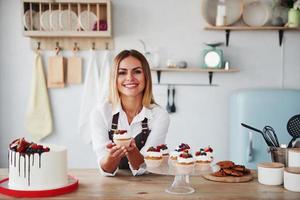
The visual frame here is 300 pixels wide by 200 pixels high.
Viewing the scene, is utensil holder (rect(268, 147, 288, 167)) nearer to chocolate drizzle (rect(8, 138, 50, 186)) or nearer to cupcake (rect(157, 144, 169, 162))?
cupcake (rect(157, 144, 169, 162))

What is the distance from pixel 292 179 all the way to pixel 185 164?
464 millimetres

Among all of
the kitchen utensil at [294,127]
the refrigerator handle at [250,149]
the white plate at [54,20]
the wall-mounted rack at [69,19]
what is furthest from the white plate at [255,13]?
the kitchen utensil at [294,127]

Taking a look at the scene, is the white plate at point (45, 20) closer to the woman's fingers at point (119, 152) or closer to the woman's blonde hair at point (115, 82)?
the woman's blonde hair at point (115, 82)

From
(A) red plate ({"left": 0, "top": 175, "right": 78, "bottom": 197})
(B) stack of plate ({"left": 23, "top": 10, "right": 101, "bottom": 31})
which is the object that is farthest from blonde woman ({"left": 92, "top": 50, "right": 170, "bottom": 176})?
(B) stack of plate ({"left": 23, "top": 10, "right": 101, "bottom": 31})

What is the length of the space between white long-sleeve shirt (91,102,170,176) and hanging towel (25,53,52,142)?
1657 millimetres

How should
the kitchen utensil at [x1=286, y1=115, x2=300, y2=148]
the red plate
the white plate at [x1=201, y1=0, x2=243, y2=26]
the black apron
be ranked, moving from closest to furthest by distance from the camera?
the red plate
the kitchen utensil at [x1=286, y1=115, x2=300, y2=148]
the black apron
the white plate at [x1=201, y1=0, x2=243, y2=26]

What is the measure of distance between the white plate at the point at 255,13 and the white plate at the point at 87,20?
135 cm

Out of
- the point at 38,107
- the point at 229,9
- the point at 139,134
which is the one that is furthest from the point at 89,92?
the point at 139,134

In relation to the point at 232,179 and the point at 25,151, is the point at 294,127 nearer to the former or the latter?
the point at 232,179

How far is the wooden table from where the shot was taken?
6.00 ft

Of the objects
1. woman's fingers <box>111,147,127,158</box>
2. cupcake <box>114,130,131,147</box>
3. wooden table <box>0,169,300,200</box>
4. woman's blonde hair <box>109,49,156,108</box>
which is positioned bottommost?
wooden table <box>0,169,300,200</box>

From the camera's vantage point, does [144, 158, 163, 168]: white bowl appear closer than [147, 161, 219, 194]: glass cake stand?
No

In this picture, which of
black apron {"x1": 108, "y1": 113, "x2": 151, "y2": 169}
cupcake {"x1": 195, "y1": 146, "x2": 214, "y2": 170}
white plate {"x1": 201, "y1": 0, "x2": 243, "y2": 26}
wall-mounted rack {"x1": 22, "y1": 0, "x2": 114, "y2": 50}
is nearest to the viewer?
cupcake {"x1": 195, "y1": 146, "x2": 214, "y2": 170}

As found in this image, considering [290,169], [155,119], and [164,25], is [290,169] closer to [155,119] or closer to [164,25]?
[155,119]
